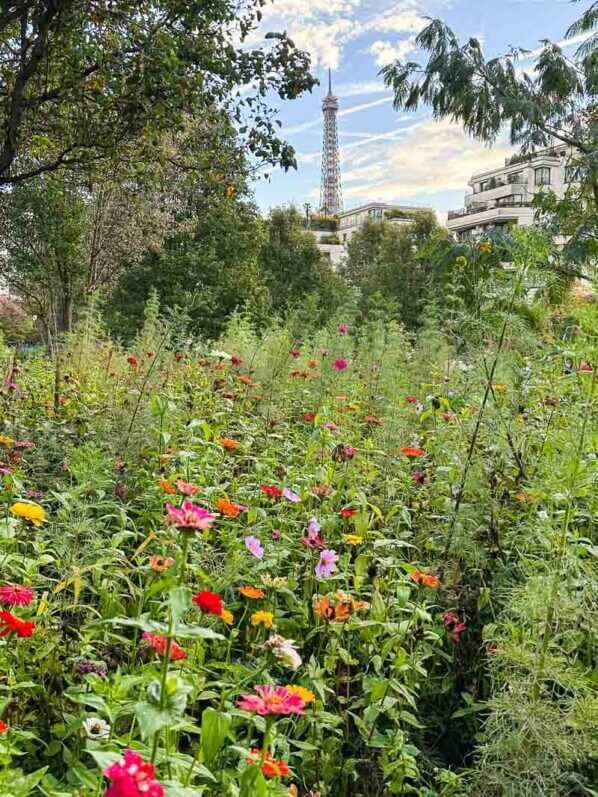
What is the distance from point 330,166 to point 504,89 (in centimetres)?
5887

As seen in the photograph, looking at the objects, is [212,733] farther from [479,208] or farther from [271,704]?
[479,208]

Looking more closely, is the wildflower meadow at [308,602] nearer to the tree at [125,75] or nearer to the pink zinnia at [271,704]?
the pink zinnia at [271,704]

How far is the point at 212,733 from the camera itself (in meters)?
1.16

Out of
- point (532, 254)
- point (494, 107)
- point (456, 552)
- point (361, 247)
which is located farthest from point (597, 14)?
point (361, 247)

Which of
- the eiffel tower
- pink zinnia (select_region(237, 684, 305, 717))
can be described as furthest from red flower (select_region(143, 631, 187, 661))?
the eiffel tower

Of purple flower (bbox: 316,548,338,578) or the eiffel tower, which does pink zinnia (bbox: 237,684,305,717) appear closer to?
purple flower (bbox: 316,548,338,578)

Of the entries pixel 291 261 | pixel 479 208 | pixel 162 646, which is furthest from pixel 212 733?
pixel 479 208

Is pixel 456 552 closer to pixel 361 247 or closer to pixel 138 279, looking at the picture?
pixel 138 279

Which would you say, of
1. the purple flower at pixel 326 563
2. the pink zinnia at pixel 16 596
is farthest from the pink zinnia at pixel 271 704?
the purple flower at pixel 326 563

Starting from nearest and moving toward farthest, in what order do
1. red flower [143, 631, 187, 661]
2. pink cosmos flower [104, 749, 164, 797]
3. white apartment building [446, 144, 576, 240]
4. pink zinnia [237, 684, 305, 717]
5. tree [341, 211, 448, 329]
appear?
pink cosmos flower [104, 749, 164, 797] → pink zinnia [237, 684, 305, 717] → red flower [143, 631, 187, 661] → tree [341, 211, 448, 329] → white apartment building [446, 144, 576, 240]

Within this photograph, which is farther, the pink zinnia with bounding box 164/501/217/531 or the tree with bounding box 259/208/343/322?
the tree with bounding box 259/208/343/322

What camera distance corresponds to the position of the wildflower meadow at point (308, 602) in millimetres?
1168

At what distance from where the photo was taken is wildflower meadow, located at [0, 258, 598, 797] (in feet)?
3.83

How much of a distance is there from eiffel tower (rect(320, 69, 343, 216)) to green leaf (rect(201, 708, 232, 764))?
61.6 meters
